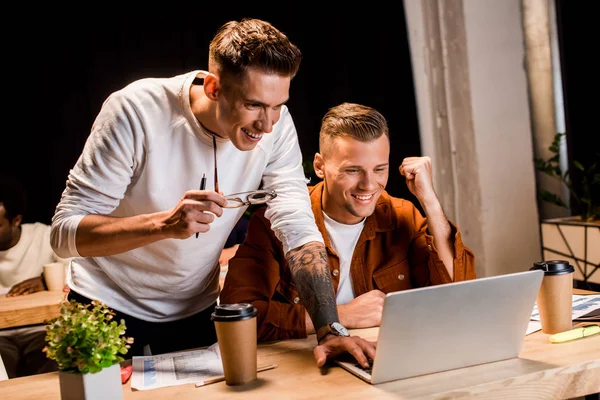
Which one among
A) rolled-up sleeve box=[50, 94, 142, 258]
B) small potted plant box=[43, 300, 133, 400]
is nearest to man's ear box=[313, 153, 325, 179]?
rolled-up sleeve box=[50, 94, 142, 258]

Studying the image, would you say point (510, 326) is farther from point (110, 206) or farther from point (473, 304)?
point (110, 206)

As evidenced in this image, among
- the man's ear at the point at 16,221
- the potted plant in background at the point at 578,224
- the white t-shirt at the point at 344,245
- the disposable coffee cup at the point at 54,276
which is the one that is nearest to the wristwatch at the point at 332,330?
the white t-shirt at the point at 344,245

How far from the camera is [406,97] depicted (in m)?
3.90

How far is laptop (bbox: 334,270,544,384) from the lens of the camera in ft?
4.13

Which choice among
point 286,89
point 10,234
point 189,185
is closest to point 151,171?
point 189,185

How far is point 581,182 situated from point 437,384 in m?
2.53

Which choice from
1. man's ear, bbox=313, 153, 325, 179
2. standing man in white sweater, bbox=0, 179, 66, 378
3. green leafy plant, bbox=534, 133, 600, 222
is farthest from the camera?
standing man in white sweater, bbox=0, 179, 66, 378

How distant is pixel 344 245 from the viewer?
6.81 feet

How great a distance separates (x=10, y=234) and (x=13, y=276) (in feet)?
0.69

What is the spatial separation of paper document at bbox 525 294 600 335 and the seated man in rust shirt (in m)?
0.31

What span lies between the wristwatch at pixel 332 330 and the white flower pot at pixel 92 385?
1.56ft

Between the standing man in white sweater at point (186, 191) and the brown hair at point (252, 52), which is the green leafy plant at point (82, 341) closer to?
the standing man in white sweater at point (186, 191)

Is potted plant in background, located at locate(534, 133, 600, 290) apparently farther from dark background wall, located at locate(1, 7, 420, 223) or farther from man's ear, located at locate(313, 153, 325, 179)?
man's ear, located at locate(313, 153, 325, 179)

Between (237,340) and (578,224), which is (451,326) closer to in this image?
(237,340)
